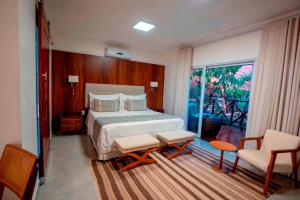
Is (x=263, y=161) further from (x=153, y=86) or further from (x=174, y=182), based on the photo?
(x=153, y=86)

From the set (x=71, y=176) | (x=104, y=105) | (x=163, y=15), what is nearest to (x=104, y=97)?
(x=104, y=105)

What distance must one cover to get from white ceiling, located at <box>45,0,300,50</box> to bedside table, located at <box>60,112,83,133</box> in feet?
7.18

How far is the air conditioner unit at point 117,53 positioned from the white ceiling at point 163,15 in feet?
1.70

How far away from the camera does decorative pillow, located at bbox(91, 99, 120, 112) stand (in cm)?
381

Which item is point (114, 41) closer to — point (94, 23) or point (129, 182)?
point (94, 23)

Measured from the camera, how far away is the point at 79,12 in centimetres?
278

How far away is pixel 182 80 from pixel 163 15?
232 cm

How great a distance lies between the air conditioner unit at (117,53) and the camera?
436cm

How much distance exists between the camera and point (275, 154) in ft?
6.50

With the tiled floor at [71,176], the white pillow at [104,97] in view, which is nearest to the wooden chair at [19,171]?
the tiled floor at [71,176]

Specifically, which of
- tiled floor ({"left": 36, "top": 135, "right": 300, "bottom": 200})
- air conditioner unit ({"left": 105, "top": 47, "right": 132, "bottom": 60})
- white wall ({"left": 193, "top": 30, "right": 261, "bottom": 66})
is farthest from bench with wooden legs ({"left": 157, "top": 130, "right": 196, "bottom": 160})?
air conditioner unit ({"left": 105, "top": 47, "right": 132, "bottom": 60})

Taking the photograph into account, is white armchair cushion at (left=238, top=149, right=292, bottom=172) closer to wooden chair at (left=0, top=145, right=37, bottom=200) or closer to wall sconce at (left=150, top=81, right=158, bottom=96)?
wooden chair at (left=0, top=145, right=37, bottom=200)

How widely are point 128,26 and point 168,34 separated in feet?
3.36

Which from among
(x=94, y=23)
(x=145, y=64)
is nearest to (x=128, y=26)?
(x=94, y=23)
